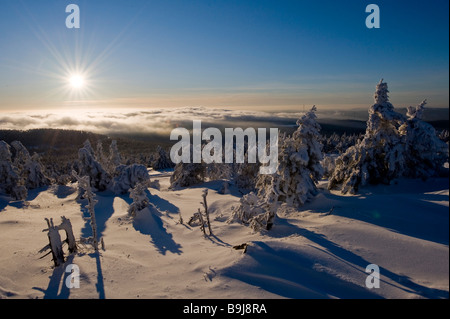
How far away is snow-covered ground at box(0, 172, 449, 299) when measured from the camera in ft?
27.8

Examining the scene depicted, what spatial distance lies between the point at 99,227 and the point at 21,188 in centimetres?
2290

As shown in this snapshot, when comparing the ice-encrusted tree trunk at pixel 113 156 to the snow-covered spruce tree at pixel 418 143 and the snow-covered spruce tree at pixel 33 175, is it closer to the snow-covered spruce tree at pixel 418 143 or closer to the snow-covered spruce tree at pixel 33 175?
the snow-covered spruce tree at pixel 33 175

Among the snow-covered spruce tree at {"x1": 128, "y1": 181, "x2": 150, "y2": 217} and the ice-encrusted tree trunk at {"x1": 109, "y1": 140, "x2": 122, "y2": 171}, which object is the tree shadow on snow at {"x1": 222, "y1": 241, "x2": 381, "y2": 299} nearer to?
the snow-covered spruce tree at {"x1": 128, "y1": 181, "x2": 150, "y2": 217}

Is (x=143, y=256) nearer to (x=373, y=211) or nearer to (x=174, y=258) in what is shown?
(x=174, y=258)

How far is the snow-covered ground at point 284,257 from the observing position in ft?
27.8

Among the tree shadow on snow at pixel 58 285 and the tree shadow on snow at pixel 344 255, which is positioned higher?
the tree shadow on snow at pixel 344 255

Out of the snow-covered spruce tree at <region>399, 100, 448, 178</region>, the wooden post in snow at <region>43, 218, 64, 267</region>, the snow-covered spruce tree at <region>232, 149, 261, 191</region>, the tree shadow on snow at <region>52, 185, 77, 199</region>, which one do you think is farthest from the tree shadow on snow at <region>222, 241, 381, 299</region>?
the tree shadow on snow at <region>52, 185, 77, 199</region>

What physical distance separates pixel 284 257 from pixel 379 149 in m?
12.6

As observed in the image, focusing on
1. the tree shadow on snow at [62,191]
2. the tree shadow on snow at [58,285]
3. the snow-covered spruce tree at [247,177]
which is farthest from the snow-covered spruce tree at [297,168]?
the tree shadow on snow at [62,191]

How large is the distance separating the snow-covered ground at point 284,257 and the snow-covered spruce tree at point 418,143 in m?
1.17

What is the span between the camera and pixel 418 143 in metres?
17.1

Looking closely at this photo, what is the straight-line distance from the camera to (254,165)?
1625 inches

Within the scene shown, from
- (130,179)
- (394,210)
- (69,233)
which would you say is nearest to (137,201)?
(69,233)

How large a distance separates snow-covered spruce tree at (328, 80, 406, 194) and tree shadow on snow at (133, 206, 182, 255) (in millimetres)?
14459
